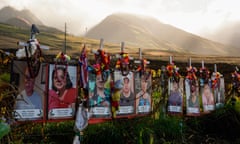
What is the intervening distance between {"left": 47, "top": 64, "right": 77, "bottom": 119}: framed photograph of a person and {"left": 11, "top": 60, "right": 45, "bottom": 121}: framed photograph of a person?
14 centimetres

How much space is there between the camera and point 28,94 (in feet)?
13.5

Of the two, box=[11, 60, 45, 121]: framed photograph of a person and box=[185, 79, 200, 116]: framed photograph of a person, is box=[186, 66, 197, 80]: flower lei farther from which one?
box=[11, 60, 45, 121]: framed photograph of a person

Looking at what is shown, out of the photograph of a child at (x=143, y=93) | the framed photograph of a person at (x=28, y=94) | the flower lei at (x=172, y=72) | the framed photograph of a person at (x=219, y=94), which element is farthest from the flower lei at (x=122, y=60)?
the framed photograph of a person at (x=219, y=94)

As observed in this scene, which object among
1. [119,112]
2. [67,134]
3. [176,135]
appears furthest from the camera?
[176,135]

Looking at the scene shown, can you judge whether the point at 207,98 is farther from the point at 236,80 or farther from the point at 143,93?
the point at 143,93

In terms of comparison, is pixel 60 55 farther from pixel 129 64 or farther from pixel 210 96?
pixel 210 96

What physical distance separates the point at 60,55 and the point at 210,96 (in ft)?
14.9

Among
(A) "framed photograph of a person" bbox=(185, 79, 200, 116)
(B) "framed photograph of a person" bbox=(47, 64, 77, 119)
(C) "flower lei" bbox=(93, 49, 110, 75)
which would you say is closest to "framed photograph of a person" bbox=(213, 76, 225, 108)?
(A) "framed photograph of a person" bbox=(185, 79, 200, 116)

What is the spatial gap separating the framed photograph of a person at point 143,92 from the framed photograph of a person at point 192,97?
48.5 inches

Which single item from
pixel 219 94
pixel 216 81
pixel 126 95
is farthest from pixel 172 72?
pixel 219 94

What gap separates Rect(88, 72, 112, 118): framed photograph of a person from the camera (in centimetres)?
484

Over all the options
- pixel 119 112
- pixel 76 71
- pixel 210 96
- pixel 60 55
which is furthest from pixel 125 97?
pixel 210 96

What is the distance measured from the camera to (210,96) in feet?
25.1

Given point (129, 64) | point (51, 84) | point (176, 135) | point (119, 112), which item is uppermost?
point (129, 64)
